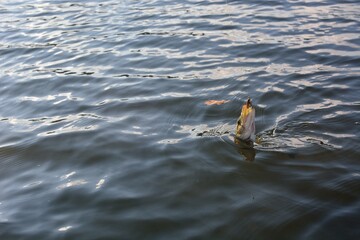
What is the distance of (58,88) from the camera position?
295 inches

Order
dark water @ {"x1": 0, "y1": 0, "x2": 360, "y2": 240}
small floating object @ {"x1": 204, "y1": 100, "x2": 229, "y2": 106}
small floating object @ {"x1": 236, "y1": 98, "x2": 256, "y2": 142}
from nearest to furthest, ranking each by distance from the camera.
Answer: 1. dark water @ {"x1": 0, "y1": 0, "x2": 360, "y2": 240}
2. small floating object @ {"x1": 236, "y1": 98, "x2": 256, "y2": 142}
3. small floating object @ {"x1": 204, "y1": 100, "x2": 229, "y2": 106}

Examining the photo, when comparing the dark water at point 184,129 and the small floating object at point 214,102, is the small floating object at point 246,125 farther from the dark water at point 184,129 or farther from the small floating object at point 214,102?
the small floating object at point 214,102

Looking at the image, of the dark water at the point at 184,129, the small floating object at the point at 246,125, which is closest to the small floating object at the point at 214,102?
the dark water at the point at 184,129

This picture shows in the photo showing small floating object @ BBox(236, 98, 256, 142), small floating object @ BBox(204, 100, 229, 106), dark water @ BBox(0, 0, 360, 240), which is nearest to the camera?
dark water @ BBox(0, 0, 360, 240)

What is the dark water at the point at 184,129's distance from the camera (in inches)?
159

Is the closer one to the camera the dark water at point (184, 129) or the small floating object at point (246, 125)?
the dark water at point (184, 129)

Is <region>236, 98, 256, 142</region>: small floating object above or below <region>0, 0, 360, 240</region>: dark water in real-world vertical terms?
above

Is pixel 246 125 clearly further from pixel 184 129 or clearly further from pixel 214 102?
pixel 214 102

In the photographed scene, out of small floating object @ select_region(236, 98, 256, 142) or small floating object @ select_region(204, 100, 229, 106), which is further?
small floating object @ select_region(204, 100, 229, 106)

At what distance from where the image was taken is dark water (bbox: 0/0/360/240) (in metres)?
4.04

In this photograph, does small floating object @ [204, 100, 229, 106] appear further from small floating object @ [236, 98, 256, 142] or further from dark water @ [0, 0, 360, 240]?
small floating object @ [236, 98, 256, 142]

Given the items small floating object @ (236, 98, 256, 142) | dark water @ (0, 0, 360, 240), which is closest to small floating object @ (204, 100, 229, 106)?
dark water @ (0, 0, 360, 240)

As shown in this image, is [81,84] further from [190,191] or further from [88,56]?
[190,191]

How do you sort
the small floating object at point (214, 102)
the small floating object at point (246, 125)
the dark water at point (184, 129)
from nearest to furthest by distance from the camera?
1. the dark water at point (184, 129)
2. the small floating object at point (246, 125)
3. the small floating object at point (214, 102)
